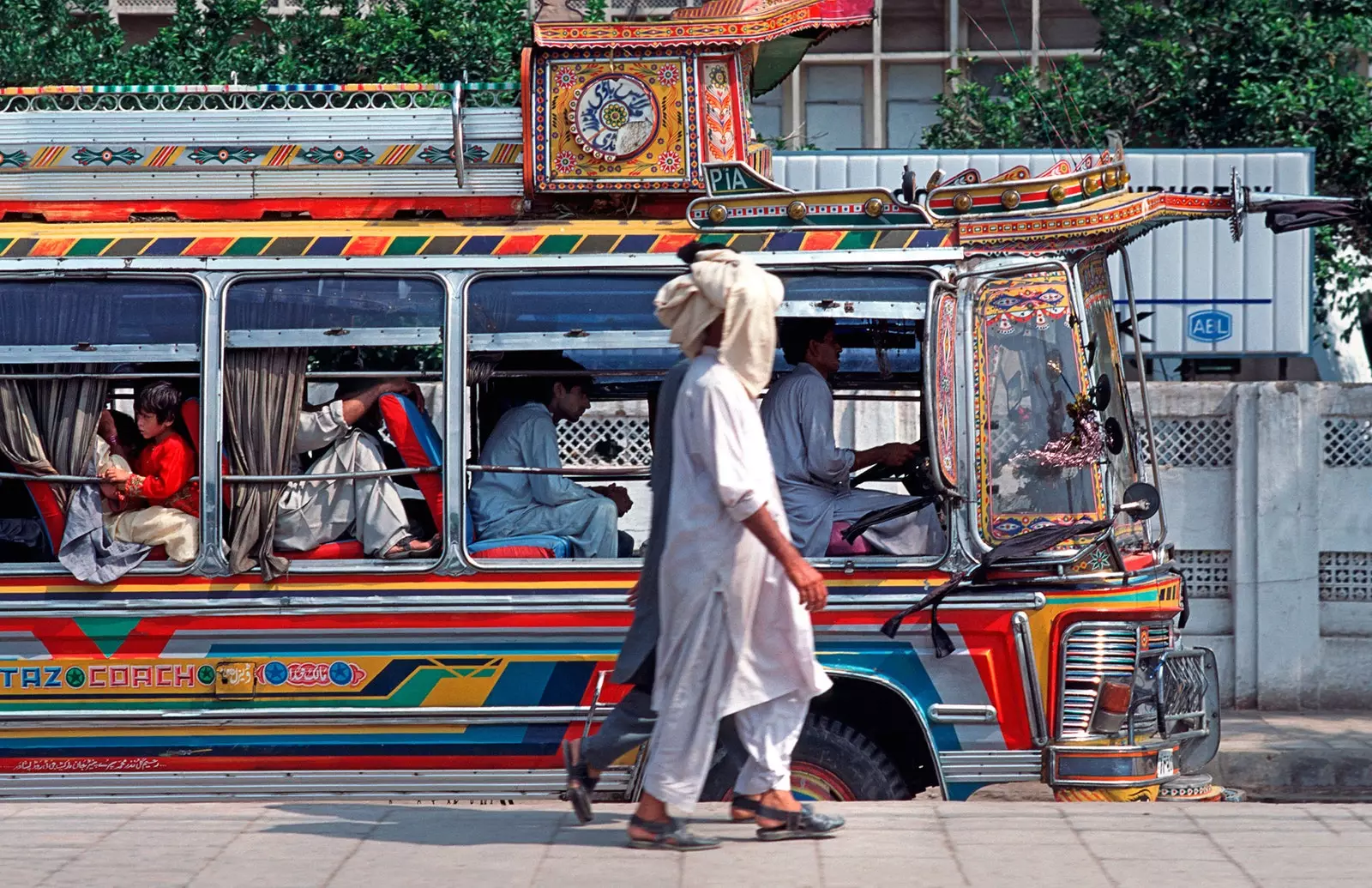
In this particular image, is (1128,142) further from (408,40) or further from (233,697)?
(233,697)

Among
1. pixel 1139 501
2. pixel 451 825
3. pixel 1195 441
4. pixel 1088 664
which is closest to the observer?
pixel 451 825

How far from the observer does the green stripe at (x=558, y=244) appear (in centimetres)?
546

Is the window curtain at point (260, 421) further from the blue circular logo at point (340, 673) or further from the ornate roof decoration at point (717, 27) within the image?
the ornate roof decoration at point (717, 27)

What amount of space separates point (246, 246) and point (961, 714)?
2771mm

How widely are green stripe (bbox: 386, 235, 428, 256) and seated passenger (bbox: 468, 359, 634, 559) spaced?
0.64 meters

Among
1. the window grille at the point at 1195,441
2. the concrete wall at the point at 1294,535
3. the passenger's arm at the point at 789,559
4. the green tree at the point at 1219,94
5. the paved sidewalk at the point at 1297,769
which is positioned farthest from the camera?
the green tree at the point at 1219,94

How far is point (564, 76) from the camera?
19.2ft

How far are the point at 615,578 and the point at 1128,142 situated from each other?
807 cm

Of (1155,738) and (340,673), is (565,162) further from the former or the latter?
(1155,738)

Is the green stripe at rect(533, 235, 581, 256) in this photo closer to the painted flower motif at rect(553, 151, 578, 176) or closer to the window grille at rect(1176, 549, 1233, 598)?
the painted flower motif at rect(553, 151, 578, 176)

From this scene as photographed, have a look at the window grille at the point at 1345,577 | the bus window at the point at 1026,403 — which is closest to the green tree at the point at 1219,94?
the window grille at the point at 1345,577

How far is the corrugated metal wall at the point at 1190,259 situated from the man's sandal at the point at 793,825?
25.1 ft

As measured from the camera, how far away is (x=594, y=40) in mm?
5859

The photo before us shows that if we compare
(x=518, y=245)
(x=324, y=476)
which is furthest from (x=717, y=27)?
(x=324, y=476)
